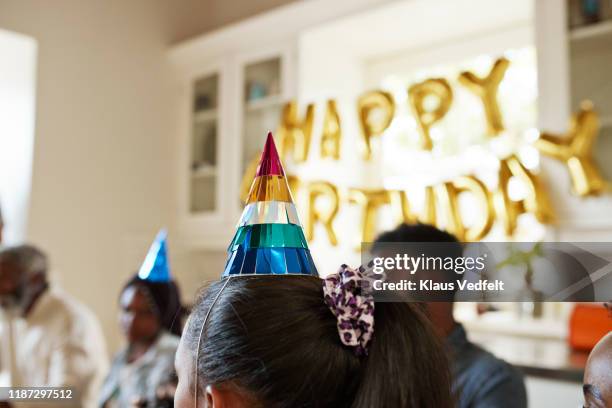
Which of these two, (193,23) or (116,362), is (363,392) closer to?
(116,362)

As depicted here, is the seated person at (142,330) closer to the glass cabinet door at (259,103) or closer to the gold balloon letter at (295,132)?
the gold balloon letter at (295,132)

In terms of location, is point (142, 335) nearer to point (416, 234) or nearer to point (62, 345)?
point (62, 345)

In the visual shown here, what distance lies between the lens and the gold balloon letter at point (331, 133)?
2.27 m

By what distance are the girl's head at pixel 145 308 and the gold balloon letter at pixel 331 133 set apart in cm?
95

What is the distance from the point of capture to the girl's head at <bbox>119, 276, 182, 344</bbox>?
1.55 m

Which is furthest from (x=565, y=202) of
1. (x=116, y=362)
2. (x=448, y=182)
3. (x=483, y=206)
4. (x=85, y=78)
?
(x=85, y=78)

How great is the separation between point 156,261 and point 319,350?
0.58 meters

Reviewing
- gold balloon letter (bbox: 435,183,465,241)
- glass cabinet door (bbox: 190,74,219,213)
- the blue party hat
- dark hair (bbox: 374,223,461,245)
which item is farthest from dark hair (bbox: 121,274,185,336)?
glass cabinet door (bbox: 190,74,219,213)

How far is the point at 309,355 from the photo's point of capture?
516 mm

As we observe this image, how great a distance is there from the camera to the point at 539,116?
1.80 metres

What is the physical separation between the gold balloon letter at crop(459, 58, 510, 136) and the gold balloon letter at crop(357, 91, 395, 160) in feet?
1.13

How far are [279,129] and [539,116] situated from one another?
104cm

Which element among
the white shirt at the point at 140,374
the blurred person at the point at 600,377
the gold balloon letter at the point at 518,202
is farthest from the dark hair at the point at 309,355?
the gold balloon letter at the point at 518,202

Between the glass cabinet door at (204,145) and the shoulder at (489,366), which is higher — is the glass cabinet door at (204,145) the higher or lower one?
the higher one
